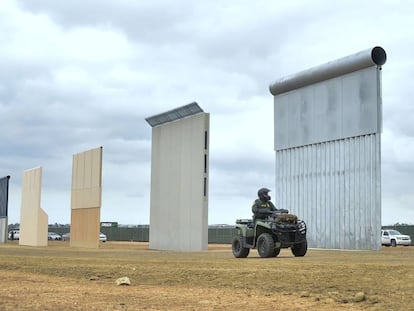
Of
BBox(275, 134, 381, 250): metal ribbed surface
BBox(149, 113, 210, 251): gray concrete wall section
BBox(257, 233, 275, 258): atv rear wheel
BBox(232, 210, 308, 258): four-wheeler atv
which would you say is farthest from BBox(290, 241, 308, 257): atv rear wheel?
BBox(149, 113, 210, 251): gray concrete wall section

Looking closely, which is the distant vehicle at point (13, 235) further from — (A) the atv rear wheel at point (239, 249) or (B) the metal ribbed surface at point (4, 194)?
(A) the atv rear wheel at point (239, 249)

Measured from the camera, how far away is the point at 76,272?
1719 centimetres

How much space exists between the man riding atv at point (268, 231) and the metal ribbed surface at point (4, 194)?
134ft

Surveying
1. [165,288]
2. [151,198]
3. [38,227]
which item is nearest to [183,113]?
[151,198]

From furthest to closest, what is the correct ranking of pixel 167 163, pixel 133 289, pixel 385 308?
pixel 167 163 < pixel 133 289 < pixel 385 308

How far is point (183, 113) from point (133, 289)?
24.6 meters

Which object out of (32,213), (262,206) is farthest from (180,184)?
(32,213)

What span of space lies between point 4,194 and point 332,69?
124 ft

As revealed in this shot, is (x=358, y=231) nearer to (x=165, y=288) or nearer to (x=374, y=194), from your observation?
(x=374, y=194)

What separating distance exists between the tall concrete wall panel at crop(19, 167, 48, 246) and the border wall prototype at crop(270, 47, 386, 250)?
67.6 ft

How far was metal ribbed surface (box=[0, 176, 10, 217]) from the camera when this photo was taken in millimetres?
60562

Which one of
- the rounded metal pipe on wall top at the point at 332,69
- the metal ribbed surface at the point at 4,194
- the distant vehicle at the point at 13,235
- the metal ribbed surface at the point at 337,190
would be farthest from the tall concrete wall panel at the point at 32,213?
the rounded metal pipe on wall top at the point at 332,69

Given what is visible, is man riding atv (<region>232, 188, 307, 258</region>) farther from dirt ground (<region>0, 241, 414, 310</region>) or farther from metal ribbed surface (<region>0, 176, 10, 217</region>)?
metal ribbed surface (<region>0, 176, 10, 217</region>)

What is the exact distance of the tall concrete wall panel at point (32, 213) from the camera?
50.8m
